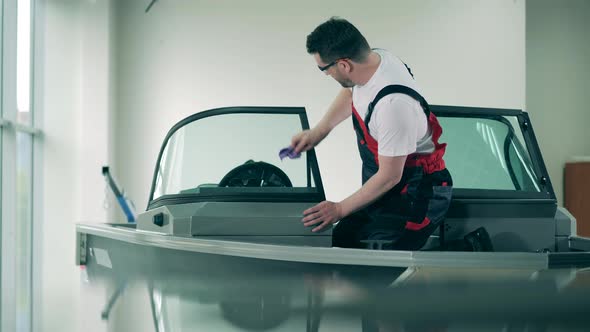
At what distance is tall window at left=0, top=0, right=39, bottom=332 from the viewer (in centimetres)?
677

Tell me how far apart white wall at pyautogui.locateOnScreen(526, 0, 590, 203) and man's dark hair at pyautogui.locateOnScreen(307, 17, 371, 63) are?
721 cm

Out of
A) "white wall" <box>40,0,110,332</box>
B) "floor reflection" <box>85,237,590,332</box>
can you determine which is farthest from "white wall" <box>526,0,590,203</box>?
"floor reflection" <box>85,237,590,332</box>

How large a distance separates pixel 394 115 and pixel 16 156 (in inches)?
236

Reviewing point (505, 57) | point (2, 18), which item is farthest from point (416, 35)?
point (2, 18)

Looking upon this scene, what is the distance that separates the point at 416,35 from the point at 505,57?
3.85ft

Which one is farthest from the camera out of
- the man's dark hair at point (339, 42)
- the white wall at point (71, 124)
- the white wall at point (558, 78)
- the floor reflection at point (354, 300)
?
the white wall at point (558, 78)

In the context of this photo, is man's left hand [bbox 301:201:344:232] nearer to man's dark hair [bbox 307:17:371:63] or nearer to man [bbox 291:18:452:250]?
man [bbox 291:18:452:250]

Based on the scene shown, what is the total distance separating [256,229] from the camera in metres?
2.50

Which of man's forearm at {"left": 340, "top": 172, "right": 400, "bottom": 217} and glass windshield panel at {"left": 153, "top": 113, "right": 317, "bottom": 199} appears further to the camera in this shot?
glass windshield panel at {"left": 153, "top": 113, "right": 317, "bottom": 199}

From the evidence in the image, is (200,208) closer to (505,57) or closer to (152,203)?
(152,203)

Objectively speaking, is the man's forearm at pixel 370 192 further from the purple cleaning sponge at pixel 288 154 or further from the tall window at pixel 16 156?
the tall window at pixel 16 156

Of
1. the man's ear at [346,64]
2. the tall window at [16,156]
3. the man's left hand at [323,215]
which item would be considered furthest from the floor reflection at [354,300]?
the tall window at [16,156]

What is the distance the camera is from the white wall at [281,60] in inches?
334

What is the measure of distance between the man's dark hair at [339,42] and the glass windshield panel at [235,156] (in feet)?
1.78
